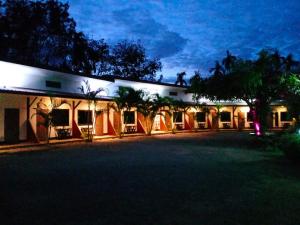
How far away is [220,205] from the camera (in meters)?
5.79

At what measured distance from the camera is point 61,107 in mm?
21453

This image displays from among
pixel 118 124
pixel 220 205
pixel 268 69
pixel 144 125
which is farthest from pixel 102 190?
pixel 144 125

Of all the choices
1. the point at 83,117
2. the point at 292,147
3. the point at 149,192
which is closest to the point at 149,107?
the point at 83,117

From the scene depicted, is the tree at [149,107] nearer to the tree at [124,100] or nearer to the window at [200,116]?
the tree at [124,100]

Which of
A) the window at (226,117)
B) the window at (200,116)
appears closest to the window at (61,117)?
the window at (200,116)

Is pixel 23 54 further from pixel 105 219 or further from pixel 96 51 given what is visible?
pixel 105 219

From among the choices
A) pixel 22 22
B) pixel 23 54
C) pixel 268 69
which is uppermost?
pixel 22 22

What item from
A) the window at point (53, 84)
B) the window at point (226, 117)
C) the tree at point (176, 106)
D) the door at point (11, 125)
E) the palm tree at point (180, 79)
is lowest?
the door at point (11, 125)

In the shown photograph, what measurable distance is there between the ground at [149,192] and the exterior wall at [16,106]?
23.5 feet

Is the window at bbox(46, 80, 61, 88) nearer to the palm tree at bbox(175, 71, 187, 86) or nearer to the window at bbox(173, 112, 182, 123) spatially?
the window at bbox(173, 112, 182, 123)

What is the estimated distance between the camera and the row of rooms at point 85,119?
18359mm

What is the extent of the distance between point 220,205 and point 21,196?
3691 mm

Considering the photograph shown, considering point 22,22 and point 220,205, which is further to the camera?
point 22,22

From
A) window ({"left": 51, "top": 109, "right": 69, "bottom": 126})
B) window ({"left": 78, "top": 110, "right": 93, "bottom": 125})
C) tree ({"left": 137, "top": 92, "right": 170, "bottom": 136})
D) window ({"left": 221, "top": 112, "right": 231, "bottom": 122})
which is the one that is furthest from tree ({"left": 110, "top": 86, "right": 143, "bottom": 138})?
window ({"left": 221, "top": 112, "right": 231, "bottom": 122})
